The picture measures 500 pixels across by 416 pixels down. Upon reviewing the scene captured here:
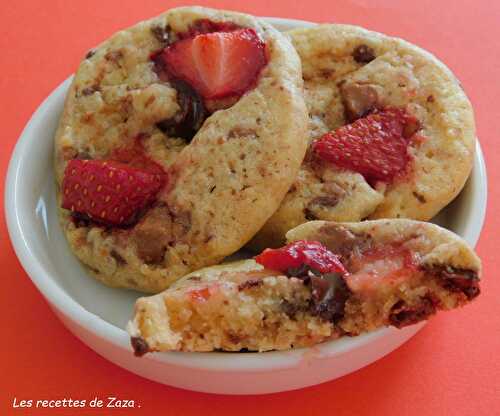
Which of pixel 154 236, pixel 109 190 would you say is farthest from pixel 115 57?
pixel 154 236

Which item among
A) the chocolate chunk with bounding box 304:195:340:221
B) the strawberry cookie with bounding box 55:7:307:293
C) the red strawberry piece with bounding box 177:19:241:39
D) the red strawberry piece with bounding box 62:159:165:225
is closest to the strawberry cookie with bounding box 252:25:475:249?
the chocolate chunk with bounding box 304:195:340:221

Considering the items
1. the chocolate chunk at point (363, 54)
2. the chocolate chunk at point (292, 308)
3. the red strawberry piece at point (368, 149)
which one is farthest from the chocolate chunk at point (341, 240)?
the chocolate chunk at point (363, 54)

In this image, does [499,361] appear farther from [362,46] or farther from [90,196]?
[90,196]

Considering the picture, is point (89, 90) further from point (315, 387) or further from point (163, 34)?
point (315, 387)

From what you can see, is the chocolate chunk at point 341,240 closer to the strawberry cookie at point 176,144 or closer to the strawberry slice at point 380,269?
the strawberry slice at point 380,269

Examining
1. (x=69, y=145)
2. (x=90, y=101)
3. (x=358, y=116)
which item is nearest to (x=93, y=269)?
(x=69, y=145)

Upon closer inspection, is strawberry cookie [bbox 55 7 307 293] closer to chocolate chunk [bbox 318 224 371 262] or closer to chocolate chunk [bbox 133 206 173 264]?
chocolate chunk [bbox 133 206 173 264]

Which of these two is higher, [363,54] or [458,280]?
[363,54]
